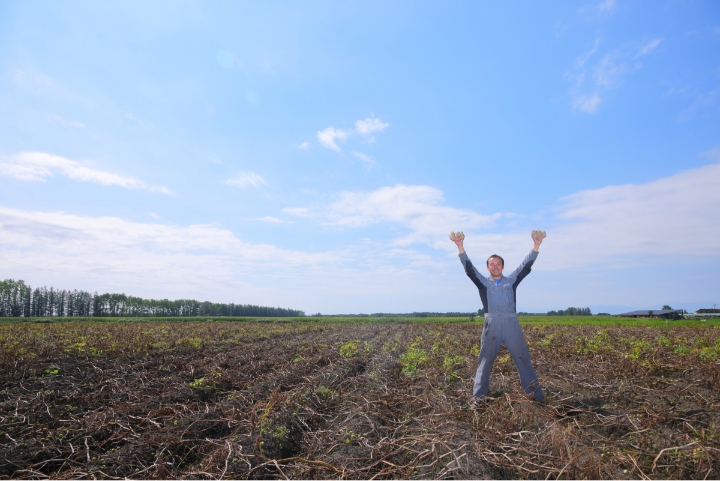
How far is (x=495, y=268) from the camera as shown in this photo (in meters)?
5.50

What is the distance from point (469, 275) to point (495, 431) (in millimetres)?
2204

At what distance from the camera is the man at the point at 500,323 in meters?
5.19

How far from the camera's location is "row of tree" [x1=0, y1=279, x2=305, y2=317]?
8412cm

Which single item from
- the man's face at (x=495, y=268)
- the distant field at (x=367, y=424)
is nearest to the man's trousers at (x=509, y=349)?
the distant field at (x=367, y=424)

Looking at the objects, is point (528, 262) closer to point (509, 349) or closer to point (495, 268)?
point (495, 268)

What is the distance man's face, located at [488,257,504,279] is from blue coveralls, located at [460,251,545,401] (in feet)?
0.35

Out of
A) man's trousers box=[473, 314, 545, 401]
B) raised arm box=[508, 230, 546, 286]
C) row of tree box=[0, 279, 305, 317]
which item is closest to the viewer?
man's trousers box=[473, 314, 545, 401]

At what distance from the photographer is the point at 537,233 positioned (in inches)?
217

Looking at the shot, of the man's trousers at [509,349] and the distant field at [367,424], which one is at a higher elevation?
the man's trousers at [509,349]

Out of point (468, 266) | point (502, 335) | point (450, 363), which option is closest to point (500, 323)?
point (502, 335)

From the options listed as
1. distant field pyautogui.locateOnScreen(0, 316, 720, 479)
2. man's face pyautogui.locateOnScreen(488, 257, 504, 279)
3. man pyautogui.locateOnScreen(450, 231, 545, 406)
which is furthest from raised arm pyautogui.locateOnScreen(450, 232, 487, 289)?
distant field pyautogui.locateOnScreen(0, 316, 720, 479)

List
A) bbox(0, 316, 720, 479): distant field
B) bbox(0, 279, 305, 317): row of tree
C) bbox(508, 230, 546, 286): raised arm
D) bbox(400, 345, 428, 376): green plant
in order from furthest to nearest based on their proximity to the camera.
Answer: bbox(0, 279, 305, 317): row of tree < bbox(400, 345, 428, 376): green plant < bbox(508, 230, 546, 286): raised arm < bbox(0, 316, 720, 479): distant field

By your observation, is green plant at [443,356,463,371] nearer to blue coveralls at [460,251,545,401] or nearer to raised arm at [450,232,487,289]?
blue coveralls at [460,251,545,401]

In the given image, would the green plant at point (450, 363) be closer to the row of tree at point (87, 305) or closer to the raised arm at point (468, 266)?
the raised arm at point (468, 266)
